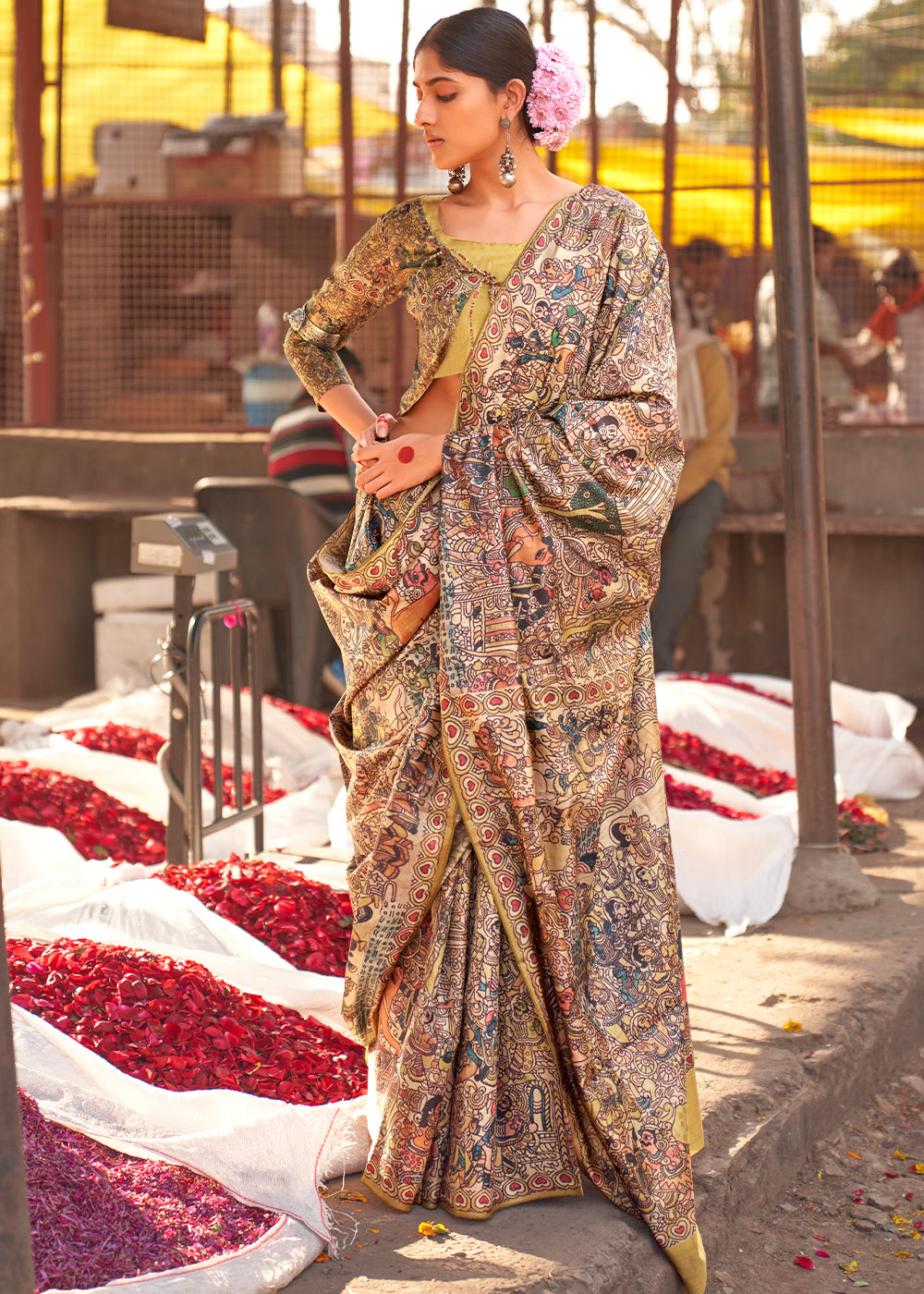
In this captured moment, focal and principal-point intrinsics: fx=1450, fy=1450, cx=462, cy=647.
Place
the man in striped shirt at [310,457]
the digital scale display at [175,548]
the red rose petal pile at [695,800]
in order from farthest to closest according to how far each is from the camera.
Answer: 1. the man in striped shirt at [310,457]
2. the red rose petal pile at [695,800]
3. the digital scale display at [175,548]

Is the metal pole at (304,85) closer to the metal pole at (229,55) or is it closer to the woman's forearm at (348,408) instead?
the metal pole at (229,55)

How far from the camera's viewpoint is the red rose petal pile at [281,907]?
3.31 m

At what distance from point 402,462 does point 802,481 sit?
6.18 ft

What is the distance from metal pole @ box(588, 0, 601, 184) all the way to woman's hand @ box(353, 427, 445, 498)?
6349 millimetres

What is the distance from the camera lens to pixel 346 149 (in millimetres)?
8289

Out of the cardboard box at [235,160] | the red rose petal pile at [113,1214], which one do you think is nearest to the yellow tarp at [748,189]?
the cardboard box at [235,160]

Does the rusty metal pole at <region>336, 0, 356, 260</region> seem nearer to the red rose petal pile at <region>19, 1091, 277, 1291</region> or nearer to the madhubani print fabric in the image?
the madhubani print fabric

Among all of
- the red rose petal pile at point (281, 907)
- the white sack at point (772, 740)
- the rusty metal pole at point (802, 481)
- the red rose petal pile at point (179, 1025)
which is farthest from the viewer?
the white sack at point (772, 740)

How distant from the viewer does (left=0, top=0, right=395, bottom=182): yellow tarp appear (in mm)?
8430

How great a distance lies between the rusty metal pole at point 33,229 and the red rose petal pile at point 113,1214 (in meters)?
6.72

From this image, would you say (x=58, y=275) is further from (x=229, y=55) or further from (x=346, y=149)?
(x=346, y=149)

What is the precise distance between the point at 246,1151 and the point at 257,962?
32.3 inches

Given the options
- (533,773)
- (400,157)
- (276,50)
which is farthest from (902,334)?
(533,773)

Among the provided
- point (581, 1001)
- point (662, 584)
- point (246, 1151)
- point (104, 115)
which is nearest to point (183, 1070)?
point (246, 1151)
